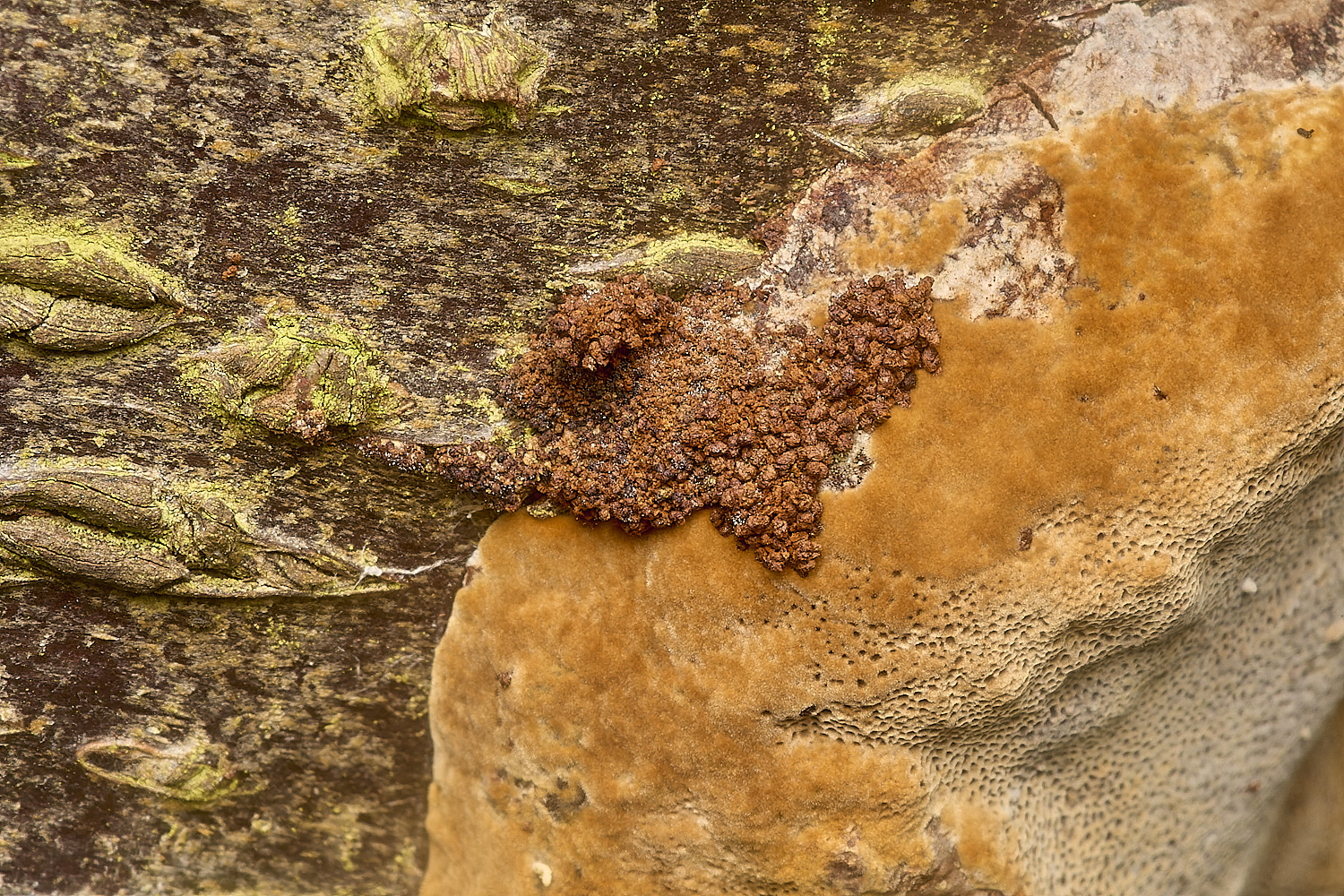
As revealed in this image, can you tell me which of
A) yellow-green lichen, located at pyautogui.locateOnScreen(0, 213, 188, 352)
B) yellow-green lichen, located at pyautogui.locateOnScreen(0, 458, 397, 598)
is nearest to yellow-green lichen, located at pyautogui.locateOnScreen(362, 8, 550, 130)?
yellow-green lichen, located at pyautogui.locateOnScreen(0, 213, 188, 352)

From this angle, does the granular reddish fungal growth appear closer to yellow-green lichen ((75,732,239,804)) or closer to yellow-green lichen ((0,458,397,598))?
yellow-green lichen ((0,458,397,598))

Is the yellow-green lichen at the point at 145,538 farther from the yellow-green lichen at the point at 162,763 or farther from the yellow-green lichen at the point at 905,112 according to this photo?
the yellow-green lichen at the point at 905,112

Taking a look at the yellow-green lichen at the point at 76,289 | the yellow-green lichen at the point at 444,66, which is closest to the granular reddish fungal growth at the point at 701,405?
the yellow-green lichen at the point at 444,66

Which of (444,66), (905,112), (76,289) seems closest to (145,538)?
(76,289)

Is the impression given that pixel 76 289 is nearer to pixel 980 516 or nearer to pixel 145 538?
pixel 145 538

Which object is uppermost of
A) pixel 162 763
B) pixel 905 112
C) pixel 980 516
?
pixel 905 112

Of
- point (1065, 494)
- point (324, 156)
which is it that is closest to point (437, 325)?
point (324, 156)
